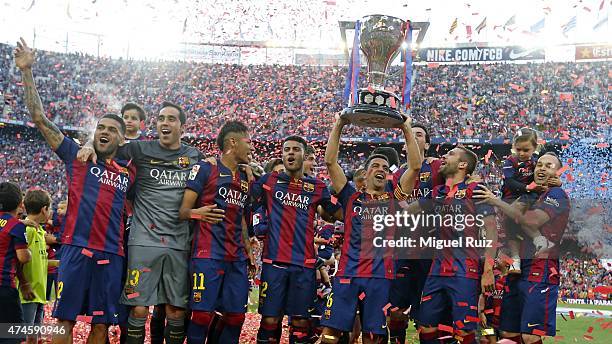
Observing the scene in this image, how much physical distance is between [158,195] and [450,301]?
2.92 metres

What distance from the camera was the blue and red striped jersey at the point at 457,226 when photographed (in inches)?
236

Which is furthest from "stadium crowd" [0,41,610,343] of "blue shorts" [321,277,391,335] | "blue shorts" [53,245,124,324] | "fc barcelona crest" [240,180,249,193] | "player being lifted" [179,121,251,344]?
"blue shorts" [53,245,124,324]

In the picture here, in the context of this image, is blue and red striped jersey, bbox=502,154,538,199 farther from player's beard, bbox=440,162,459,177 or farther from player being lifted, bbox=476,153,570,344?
player's beard, bbox=440,162,459,177

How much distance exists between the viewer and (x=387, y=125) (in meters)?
5.81

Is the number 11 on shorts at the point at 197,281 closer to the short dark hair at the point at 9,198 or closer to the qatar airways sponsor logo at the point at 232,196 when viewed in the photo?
the qatar airways sponsor logo at the point at 232,196

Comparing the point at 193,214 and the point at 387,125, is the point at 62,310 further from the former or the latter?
the point at 387,125

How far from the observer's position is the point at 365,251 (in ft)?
19.6

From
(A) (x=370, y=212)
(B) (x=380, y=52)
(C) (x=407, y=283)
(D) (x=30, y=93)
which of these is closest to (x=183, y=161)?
(D) (x=30, y=93)

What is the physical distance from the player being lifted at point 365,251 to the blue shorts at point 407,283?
2.14 feet

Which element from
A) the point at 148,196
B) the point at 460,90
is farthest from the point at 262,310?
the point at 460,90

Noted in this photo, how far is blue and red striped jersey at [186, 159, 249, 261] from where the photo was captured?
234 inches

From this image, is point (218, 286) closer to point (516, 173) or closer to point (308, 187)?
point (308, 187)

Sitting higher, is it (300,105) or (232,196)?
(300,105)

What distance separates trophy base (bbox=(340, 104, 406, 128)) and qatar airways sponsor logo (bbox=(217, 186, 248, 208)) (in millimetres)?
1321
